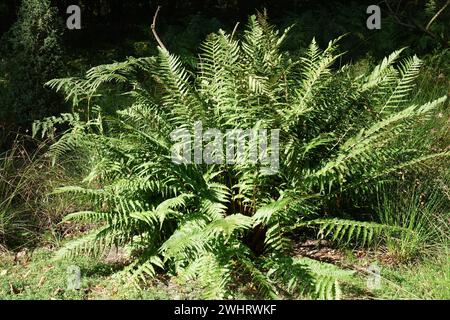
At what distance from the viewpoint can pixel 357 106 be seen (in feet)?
14.8

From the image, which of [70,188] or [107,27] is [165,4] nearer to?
[107,27]

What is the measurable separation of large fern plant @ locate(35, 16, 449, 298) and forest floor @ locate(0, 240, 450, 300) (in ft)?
0.38

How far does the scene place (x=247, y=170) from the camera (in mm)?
4121

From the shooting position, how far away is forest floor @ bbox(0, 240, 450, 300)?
3799mm

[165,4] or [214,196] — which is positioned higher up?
[165,4]

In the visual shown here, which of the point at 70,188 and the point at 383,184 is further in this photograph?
the point at 383,184

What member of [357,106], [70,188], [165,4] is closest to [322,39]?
[165,4]

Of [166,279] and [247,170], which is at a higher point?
[247,170]

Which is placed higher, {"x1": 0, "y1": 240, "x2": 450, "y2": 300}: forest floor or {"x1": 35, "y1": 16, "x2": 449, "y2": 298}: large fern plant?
{"x1": 35, "y1": 16, "x2": 449, "y2": 298}: large fern plant

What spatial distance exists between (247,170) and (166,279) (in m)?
0.89

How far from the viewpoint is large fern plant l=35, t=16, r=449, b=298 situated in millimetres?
3877

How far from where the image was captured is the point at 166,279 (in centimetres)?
411

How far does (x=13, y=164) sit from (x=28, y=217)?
2.20 ft
